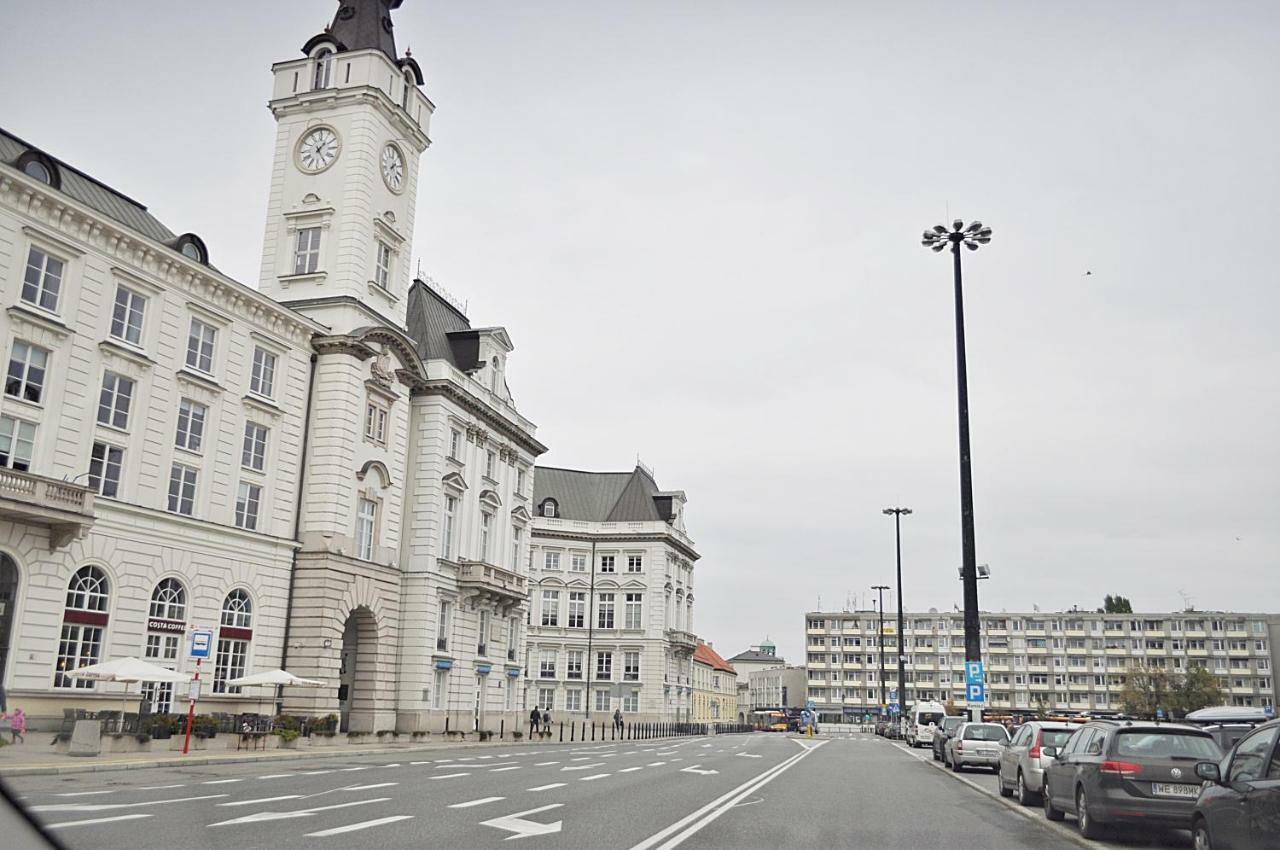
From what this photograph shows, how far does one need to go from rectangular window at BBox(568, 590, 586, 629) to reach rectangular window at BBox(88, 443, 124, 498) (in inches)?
2392

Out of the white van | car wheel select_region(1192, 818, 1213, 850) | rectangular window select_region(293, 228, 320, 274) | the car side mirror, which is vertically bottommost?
the white van

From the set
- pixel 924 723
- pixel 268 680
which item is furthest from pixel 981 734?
pixel 924 723

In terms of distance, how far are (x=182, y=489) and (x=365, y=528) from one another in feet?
34.2

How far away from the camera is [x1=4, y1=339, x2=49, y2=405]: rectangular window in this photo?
2955 cm

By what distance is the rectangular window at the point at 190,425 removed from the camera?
118ft

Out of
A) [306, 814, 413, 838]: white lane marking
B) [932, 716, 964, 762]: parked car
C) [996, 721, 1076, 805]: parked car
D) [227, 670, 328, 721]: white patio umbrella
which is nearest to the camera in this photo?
[306, 814, 413, 838]: white lane marking

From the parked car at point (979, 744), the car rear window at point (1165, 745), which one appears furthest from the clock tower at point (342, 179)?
the car rear window at point (1165, 745)

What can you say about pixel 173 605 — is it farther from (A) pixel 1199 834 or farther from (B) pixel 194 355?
(A) pixel 1199 834

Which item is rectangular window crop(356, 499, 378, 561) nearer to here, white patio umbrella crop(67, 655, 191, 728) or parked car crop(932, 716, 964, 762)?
white patio umbrella crop(67, 655, 191, 728)

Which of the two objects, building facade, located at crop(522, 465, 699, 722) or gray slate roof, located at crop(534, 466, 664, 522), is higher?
gray slate roof, located at crop(534, 466, 664, 522)

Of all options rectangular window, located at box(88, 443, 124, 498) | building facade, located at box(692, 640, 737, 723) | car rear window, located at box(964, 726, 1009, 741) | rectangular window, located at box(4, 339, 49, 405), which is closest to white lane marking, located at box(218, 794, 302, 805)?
rectangular window, located at box(4, 339, 49, 405)

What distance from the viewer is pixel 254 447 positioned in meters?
39.8

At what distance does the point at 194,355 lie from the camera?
120 ft

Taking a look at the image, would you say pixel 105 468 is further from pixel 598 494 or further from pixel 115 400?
pixel 598 494
